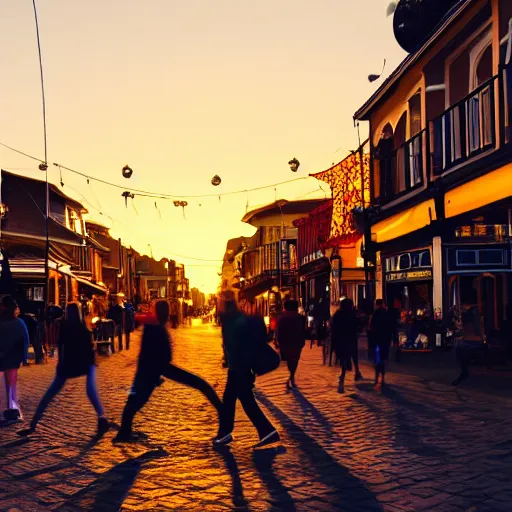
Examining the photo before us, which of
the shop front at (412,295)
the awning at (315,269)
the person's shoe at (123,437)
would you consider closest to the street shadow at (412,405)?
the person's shoe at (123,437)

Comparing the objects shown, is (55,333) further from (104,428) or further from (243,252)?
(243,252)

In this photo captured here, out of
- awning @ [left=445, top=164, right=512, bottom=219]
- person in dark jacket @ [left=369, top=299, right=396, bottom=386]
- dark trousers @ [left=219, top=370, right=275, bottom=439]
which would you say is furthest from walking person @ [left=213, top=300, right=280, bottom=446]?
awning @ [left=445, top=164, right=512, bottom=219]

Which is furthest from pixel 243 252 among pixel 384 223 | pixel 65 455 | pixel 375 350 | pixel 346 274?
pixel 65 455

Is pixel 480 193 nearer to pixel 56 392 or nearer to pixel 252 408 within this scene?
pixel 252 408

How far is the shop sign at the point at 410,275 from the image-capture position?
20.1 metres

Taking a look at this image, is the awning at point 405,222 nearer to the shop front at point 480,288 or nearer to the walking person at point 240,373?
the shop front at point 480,288

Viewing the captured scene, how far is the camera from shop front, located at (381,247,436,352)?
20.1 m

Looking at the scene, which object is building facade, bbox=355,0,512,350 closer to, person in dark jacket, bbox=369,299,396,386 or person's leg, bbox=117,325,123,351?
person in dark jacket, bbox=369,299,396,386

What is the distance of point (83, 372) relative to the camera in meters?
10.5

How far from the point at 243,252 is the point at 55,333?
59363 millimetres

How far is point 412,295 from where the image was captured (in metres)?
23.5

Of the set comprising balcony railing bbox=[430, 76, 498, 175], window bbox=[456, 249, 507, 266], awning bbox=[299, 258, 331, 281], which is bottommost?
window bbox=[456, 249, 507, 266]

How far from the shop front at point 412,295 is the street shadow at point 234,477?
38.2 ft

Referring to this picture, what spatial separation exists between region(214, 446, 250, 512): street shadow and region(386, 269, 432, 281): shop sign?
11.9 metres
